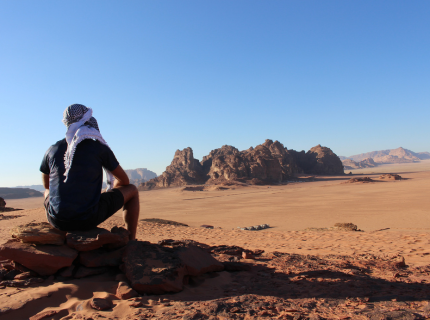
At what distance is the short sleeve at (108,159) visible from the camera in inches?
109

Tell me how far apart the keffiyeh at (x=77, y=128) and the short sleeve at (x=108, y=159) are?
0.27ft

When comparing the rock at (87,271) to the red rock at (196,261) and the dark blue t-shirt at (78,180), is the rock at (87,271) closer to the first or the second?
the dark blue t-shirt at (78,180)

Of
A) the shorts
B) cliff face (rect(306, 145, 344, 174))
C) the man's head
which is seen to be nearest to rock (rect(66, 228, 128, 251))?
the shorts

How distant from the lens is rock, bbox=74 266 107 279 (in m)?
2.63

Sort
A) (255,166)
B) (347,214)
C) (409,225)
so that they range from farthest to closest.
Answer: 1. (255,166)
2. (347,214)
3. (409,225)

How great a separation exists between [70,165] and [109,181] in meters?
0.54

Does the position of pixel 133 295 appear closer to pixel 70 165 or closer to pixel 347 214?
pixel 70 165

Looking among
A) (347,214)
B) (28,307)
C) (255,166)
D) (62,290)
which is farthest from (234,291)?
(255,166)

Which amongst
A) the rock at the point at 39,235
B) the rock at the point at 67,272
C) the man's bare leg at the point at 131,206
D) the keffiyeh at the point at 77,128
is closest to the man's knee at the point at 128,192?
the man's bare leg at the point at 131,206

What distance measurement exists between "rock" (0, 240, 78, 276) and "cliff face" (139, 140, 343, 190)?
157 feet

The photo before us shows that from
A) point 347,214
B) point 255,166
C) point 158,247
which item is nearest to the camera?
point 158,247

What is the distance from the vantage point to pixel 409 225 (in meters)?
10.8

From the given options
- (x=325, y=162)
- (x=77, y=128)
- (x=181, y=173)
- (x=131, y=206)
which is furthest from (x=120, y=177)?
(x=325, y=162)

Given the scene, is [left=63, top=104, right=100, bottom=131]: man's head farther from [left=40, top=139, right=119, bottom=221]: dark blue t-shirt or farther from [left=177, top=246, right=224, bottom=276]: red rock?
[left=177, top=246, right=224, bottom=276]: red rock
